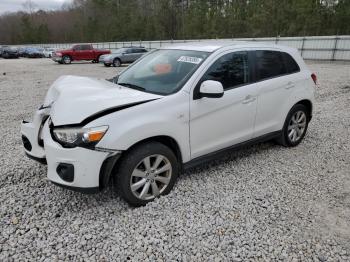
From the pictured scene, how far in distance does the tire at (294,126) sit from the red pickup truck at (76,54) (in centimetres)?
2370

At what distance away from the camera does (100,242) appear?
2.86 meters

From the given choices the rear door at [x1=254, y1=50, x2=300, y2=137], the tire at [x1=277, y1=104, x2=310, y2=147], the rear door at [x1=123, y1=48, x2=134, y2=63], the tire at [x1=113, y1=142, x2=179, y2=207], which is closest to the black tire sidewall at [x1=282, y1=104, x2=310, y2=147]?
the tire at [x1=277, y1=104, x2=310, y2=147]

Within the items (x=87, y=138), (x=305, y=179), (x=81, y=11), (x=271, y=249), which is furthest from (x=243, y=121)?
(x=81, y=11)

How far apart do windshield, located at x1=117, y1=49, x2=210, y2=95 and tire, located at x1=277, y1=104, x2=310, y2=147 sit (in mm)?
1922

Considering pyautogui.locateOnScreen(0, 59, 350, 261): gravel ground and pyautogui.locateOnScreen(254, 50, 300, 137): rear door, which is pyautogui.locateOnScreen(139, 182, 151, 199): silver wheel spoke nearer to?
pyautogui.locateOnScreen(0, 59, 350, 261): gravel ground

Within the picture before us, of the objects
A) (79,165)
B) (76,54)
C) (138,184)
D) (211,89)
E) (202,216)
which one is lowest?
(76,54)

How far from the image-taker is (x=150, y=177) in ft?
Result: 11.0

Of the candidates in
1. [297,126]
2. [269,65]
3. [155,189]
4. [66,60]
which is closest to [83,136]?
[155,189]

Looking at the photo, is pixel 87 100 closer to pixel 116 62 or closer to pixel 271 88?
pixel 271 88

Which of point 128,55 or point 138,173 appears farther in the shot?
Answer: point 128,55

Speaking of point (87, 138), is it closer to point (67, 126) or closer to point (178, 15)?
point (67, 126)

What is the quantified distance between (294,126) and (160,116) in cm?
274

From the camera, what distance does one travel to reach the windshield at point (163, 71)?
3639mm

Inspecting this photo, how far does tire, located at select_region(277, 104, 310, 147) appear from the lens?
4.92 meters
